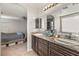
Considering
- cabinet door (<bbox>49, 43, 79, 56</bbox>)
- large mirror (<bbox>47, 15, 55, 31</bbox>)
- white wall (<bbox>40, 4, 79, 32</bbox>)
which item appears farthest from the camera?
large mirror (<bbox>47, 15, 55, 31</bbox>)

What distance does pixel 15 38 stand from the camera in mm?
1682

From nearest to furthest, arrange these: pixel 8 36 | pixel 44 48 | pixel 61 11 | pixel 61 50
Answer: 1. pixel 61 50
2. pixel 8 36
3. pixel 61 11
4. pixel 44 48

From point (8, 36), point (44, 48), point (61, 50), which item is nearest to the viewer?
point (61, 50)

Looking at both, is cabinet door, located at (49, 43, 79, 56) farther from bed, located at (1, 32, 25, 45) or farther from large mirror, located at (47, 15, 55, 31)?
bed, located at (1, 32, 25, 45)

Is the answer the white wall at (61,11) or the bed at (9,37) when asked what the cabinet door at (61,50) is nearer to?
the white wall at (61,11)

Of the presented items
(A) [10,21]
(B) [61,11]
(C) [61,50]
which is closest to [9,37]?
(A) [10,21]

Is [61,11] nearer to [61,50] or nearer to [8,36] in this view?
[61,50]

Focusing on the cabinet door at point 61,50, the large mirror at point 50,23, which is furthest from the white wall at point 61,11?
the cabinet door at point 61,50

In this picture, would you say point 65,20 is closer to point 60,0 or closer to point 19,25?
point 60,0

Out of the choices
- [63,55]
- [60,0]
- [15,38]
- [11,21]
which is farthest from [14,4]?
[63,55]

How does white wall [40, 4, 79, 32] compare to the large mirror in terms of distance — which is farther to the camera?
the large mirror

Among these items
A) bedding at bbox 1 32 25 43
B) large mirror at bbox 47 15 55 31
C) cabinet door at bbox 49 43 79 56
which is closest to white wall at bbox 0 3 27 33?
bedding at bbox 1 32 25 43

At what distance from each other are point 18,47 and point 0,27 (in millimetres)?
518

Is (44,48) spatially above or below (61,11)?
below
